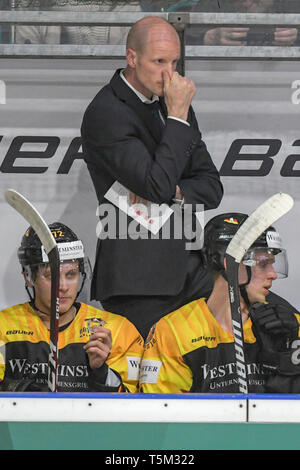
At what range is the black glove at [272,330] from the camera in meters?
3.63

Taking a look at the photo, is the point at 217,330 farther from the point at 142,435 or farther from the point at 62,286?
the point at 142,435

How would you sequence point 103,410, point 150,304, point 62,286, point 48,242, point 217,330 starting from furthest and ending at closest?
point 150,304 → point 62,286 → point 217,330 → point 48,242 → point 103,410

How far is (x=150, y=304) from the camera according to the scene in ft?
12.8

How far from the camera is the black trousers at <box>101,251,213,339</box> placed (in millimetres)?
3902

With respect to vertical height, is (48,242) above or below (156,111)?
below

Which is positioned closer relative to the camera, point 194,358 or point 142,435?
point 142,435

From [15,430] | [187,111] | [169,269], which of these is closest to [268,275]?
[169,269]

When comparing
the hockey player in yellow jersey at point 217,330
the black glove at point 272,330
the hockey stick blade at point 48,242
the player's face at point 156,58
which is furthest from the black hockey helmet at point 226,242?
the hockey stick blade at point 48,242

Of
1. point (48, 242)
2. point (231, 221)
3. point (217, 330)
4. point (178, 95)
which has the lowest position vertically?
point (217, 330)

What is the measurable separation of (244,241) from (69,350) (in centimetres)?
90

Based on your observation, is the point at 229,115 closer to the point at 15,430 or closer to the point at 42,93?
the point at 42,93

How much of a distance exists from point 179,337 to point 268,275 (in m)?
0.39

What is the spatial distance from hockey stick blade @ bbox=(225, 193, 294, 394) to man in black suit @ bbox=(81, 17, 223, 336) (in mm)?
516

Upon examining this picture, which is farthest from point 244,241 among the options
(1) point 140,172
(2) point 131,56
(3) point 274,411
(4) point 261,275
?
(2) point 131,56
